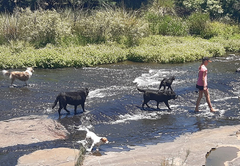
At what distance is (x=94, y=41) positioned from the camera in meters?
22.7

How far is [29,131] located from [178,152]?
3.84 metres

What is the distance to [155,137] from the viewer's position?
30.7 feet

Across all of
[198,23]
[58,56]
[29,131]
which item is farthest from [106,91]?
[198,23]

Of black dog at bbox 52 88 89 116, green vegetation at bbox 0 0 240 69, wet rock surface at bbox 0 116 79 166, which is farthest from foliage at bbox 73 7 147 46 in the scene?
wet rock surface at bbox 0 116 79 166

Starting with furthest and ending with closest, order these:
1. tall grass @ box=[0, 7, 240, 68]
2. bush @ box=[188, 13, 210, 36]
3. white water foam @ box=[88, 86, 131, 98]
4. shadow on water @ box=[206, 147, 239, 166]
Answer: bush @ box=[188, 13, 210, 36], tall grass @ box=[0, 7, 240, 68], white water foam @ box=[88, 86, 131, 98], shadow on water @ box=[206, 147, 239, 166]

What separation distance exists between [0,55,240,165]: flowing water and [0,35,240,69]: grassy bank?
91cm

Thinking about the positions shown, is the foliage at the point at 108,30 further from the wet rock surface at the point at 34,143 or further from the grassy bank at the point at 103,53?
the wet rock surface at the point at 34,143

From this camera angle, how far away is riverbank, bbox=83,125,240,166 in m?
7.20

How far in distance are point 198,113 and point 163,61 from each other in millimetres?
8973

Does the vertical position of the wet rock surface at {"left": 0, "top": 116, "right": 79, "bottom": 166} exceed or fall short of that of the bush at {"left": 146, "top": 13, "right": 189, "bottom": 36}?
it falls short

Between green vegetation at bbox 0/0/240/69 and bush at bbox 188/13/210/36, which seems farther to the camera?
bush at bbox 188/13/210/36

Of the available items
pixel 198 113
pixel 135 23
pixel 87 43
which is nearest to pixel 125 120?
pixel 198 113

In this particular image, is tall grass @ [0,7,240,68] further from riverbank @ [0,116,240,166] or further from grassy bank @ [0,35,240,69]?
riverbank @ [0,116,240,166]

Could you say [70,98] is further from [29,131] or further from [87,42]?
[87,42]
